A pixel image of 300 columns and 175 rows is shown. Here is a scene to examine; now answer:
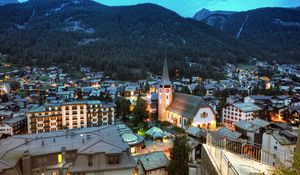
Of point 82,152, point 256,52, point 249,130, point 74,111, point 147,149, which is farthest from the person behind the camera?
point 256,52

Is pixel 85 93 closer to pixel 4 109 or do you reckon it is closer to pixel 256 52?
pixel 4 109

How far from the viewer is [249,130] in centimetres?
3186

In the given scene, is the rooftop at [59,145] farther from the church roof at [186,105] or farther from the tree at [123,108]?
the tree at [123,108]

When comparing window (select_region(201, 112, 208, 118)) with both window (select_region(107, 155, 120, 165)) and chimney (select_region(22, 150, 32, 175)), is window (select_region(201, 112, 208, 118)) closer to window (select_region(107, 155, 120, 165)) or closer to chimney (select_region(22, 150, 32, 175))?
window (select_region(107, 155, 120, 165))

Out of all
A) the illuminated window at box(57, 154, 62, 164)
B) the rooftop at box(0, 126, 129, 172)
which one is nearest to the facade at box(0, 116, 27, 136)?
the rooftop at box(0, 126, 129, 172)

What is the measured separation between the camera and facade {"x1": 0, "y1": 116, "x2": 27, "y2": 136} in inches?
1554

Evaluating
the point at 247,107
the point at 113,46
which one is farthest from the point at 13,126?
the point at 113,46

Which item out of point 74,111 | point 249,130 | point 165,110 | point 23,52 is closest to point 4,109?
point 74,111

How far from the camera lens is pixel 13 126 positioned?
3972 cm

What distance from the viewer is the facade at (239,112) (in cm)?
4438

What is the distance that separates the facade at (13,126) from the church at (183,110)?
98.0 feet

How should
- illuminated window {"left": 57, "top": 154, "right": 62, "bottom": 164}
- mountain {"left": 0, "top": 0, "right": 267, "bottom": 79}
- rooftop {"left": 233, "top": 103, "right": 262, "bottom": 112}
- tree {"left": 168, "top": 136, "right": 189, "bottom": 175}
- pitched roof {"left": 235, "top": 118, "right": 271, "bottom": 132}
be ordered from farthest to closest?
1. mountain {"left": 0, "top": 0, "right": 267, "bottom": 79}
2. rooftop {"left": 233, "top": 103, "right": 262, "bottom": 112}
3. pitched roof {"left": 235, "top": 118, "right": 271, "bottom": 132}
4. tree {"left": 168, "top": 136, "right": 189, "bottom": 175}
5. illuminated window {"left": 57, "top": 154, "right": 62, "bottom": 164}

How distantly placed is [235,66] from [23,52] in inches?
5463

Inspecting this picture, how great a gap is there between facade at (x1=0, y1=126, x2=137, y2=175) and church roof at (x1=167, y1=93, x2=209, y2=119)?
76.5 ft
